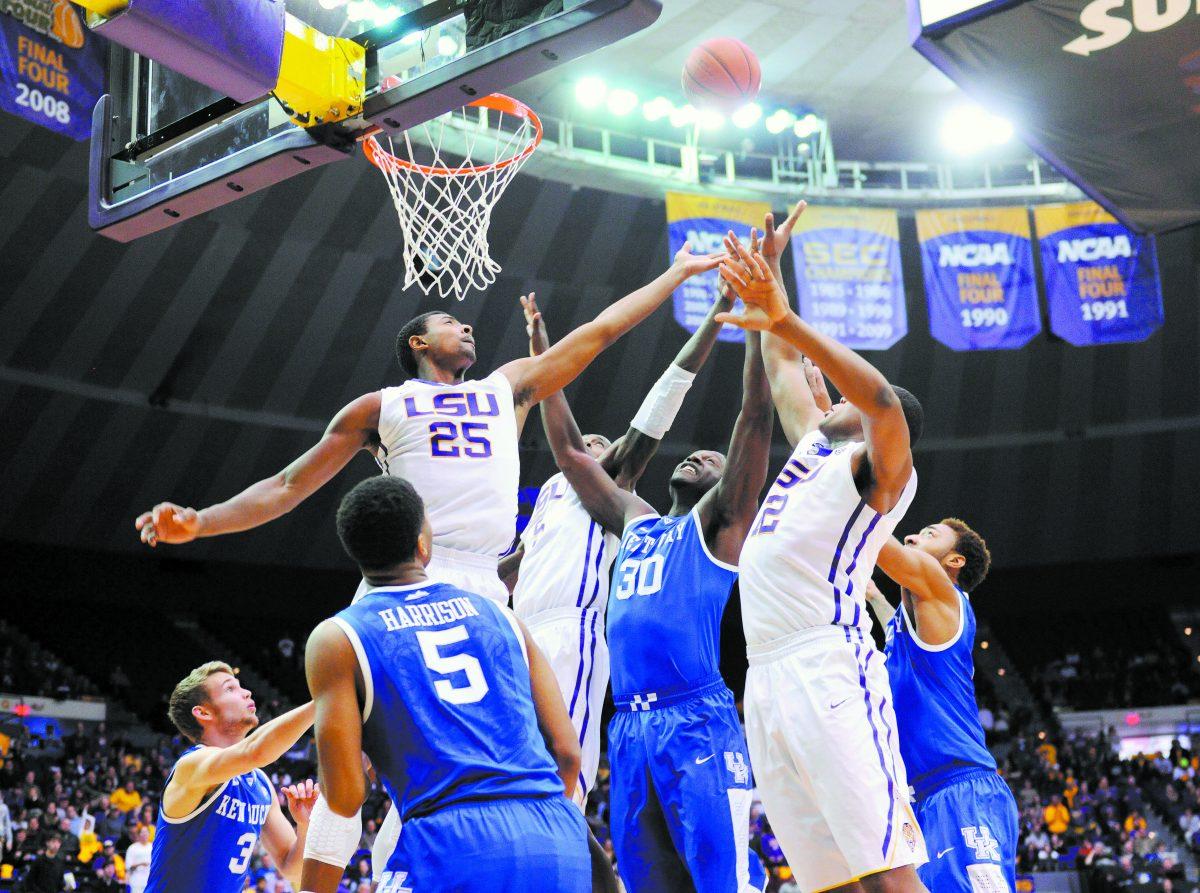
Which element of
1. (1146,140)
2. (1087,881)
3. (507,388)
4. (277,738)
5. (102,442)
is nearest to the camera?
(277,738)

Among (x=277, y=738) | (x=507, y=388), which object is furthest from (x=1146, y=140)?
(x=277, y=738)

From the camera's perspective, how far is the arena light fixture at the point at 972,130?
2214cm

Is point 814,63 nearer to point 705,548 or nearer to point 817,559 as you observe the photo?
point 705,548

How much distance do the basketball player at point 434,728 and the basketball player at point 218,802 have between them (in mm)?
1675

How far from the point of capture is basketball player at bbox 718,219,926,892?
447 centimetres

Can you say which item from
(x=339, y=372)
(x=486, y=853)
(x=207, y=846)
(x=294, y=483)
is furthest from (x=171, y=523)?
(x=339, y=372)

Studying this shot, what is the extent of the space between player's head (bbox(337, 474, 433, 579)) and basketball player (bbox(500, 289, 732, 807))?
2415mm

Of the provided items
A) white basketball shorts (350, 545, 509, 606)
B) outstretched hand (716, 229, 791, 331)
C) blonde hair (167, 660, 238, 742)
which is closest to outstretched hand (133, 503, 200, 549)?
white basketball shorts (350, 545, 509, 606)

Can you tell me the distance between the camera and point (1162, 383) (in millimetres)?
25062

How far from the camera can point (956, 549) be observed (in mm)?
6449

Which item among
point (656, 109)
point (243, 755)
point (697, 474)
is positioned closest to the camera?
point (243, 755)

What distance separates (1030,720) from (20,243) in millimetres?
23122

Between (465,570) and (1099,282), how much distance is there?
17022 mm

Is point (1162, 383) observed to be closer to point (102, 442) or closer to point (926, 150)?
point (926, 150)
